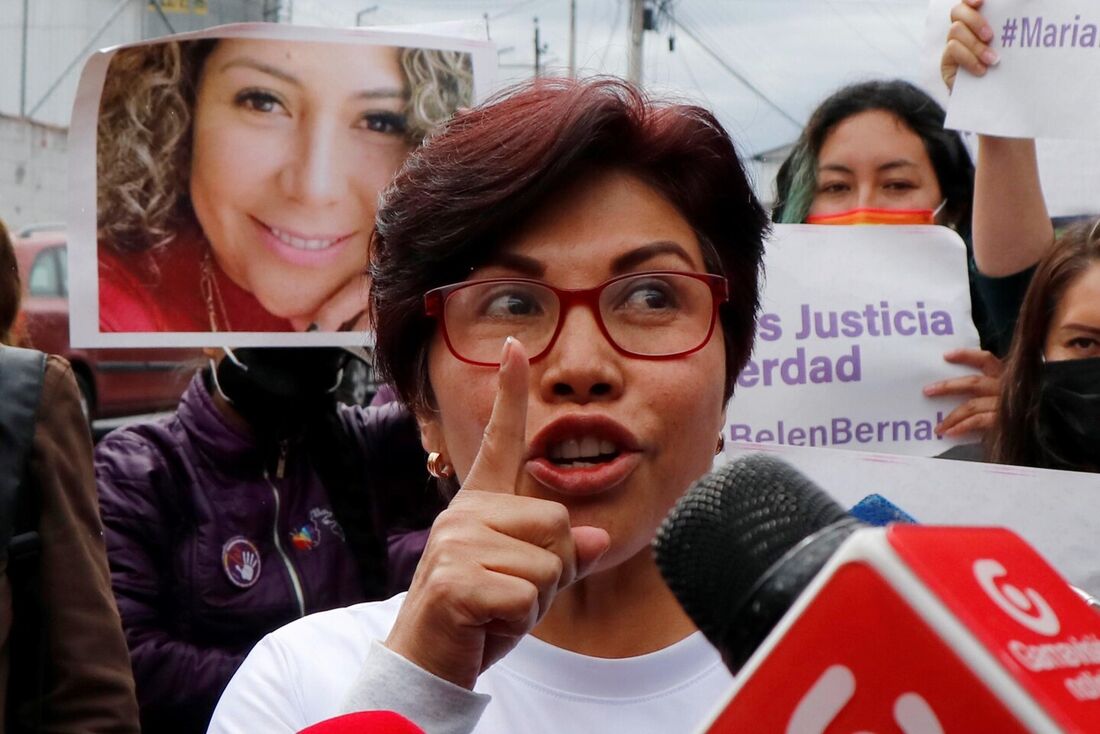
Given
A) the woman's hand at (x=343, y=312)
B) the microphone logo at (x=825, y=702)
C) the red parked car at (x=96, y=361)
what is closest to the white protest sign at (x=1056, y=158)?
the woman's hand at (x=343, y=312)

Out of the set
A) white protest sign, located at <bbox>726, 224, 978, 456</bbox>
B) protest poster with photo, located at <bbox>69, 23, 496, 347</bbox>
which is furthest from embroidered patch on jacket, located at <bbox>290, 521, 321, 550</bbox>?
white protest sign, located at <bbox>726, 224, 978, 456</bbox>

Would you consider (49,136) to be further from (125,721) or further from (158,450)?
(125,721)

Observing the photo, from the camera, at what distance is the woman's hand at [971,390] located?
7.18 ft

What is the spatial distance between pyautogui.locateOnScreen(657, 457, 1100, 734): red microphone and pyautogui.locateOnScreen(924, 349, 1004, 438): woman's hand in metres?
1.60

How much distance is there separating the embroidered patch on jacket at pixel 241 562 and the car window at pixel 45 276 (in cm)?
301

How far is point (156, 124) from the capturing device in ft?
8.89

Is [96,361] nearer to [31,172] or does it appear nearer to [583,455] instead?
[31,172]

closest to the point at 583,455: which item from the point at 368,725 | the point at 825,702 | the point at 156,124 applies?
the point at 368,725

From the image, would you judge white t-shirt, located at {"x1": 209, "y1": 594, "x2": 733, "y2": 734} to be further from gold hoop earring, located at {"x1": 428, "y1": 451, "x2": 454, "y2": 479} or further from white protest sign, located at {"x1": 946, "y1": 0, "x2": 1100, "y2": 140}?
white protest sign, located at {"x1": 946, "y1": 0, "x2": 1100, "y2": 140}

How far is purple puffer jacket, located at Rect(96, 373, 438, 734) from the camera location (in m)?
2.54

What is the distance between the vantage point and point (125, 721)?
2.05m

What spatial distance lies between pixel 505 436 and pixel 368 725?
1.09 feet

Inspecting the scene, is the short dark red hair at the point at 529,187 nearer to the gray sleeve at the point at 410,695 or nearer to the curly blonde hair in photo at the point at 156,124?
the gray sleeve at the point at 410,695

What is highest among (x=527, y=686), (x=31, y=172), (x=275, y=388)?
(x=527, y=686)
